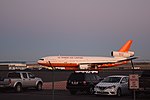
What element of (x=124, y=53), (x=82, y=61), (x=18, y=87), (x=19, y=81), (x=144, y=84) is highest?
(x=124, y=53)

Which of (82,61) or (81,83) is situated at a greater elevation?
(82,61)

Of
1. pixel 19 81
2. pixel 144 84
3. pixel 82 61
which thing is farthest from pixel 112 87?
pixel 82 61

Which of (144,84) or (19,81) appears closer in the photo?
(144,84)

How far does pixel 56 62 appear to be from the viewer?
70062mm

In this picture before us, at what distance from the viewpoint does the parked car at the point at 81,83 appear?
22547 millimetres

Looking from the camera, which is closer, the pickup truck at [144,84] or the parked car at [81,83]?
the pickup truck at [144,84]

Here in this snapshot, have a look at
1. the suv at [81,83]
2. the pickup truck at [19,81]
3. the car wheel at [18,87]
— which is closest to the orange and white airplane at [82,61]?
the pickup truck at [19,81]

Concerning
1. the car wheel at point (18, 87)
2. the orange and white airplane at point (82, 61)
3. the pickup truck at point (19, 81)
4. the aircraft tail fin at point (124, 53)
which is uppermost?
the aircraft tail fin at point (124, 53)

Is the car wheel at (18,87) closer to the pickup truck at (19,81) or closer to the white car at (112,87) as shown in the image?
the pickup truck at (19,81)

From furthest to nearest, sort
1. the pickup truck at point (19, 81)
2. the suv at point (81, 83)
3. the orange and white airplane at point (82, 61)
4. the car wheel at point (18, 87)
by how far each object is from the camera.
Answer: the orange and white airplane at point (82, 61), the car wheel at point (18, 87), the pickup truck at point (19, 81), the suv at point (81, 83)

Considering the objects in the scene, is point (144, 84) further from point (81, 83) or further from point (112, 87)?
point (81, 83)

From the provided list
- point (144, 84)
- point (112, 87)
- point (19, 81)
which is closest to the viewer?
point (144, 84)

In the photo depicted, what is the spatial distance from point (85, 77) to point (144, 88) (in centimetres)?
520

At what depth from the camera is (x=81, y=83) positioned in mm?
22516
